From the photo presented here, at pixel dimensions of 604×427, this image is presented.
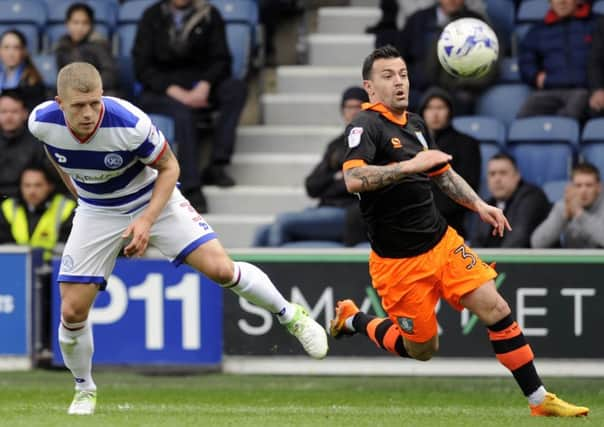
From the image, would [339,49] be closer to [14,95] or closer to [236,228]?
[236,228]

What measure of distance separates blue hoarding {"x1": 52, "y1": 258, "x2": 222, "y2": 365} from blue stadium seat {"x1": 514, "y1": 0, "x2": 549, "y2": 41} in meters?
4.52

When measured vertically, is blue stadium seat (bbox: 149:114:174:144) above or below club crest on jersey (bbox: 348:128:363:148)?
below

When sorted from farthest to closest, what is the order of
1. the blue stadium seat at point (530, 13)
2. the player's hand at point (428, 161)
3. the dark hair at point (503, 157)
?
the blue stadium seat at point (530, 13) < the dark hair at point (503, 157) < the player's hand at point (428, 161)

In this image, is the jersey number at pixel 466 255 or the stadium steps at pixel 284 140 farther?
the stadium steps at pixel 284 140

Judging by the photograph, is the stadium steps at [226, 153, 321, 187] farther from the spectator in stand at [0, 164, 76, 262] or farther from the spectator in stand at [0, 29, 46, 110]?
the spectator in stand at [0, 164, 76, 262]

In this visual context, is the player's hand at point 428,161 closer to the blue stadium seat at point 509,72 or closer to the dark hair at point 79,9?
the blue stadium seat at point 509,72

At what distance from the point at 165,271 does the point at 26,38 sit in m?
4.18

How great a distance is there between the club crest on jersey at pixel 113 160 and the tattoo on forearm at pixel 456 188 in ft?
5.66

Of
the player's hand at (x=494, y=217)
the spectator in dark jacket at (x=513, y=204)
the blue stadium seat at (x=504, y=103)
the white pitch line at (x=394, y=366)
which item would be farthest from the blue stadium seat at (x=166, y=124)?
the player's hand at (x=494, y=217)

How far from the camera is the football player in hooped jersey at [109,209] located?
24.7 ft

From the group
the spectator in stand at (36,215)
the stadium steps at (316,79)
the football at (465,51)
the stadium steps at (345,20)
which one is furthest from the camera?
the stadium steps at (345,20)

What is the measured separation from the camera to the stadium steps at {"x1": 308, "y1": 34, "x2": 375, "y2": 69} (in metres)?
14.5

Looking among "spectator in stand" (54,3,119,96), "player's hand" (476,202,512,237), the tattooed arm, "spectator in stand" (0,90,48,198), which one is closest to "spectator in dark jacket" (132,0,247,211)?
"spectator in stand" (54,3,119,96)

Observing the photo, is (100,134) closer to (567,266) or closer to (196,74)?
(567,266)
